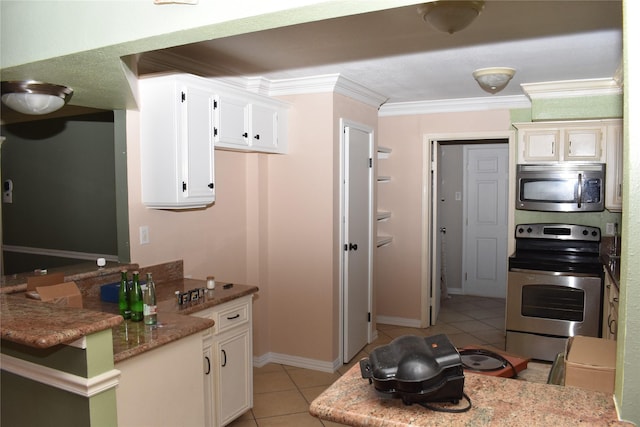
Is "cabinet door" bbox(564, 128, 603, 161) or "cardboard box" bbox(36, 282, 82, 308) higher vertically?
"cabinet door" bbox(564, 128, 603, 161)

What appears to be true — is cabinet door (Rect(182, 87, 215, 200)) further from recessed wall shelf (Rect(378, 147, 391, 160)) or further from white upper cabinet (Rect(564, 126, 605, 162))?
white upper cabinet (Rect(564, 126, 605, 162))

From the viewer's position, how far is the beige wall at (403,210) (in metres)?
5.26

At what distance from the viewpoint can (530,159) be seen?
452 centimetres

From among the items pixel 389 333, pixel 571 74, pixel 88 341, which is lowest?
pixel 389 333

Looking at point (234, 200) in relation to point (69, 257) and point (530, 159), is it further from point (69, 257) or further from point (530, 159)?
point (530, 159)

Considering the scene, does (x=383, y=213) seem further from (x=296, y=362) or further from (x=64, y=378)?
(x=64, y=378)

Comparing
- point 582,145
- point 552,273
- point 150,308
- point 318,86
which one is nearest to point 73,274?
point 150,308

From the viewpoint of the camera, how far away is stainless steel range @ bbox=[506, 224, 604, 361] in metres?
4.14

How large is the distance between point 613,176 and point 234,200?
3.17m

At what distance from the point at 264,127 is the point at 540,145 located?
244 centimetres

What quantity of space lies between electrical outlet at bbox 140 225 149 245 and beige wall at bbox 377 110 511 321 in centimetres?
275

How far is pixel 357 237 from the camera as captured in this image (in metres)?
4.52

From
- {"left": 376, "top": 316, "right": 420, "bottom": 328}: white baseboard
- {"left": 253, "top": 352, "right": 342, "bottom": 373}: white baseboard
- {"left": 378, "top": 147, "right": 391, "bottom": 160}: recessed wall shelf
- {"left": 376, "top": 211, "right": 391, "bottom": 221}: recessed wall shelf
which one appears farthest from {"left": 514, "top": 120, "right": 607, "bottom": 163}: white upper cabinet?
{"left": 253, "top": 352, "right": 342, "bottom": 373}: white baseboard

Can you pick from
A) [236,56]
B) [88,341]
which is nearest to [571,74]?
[236,56]
